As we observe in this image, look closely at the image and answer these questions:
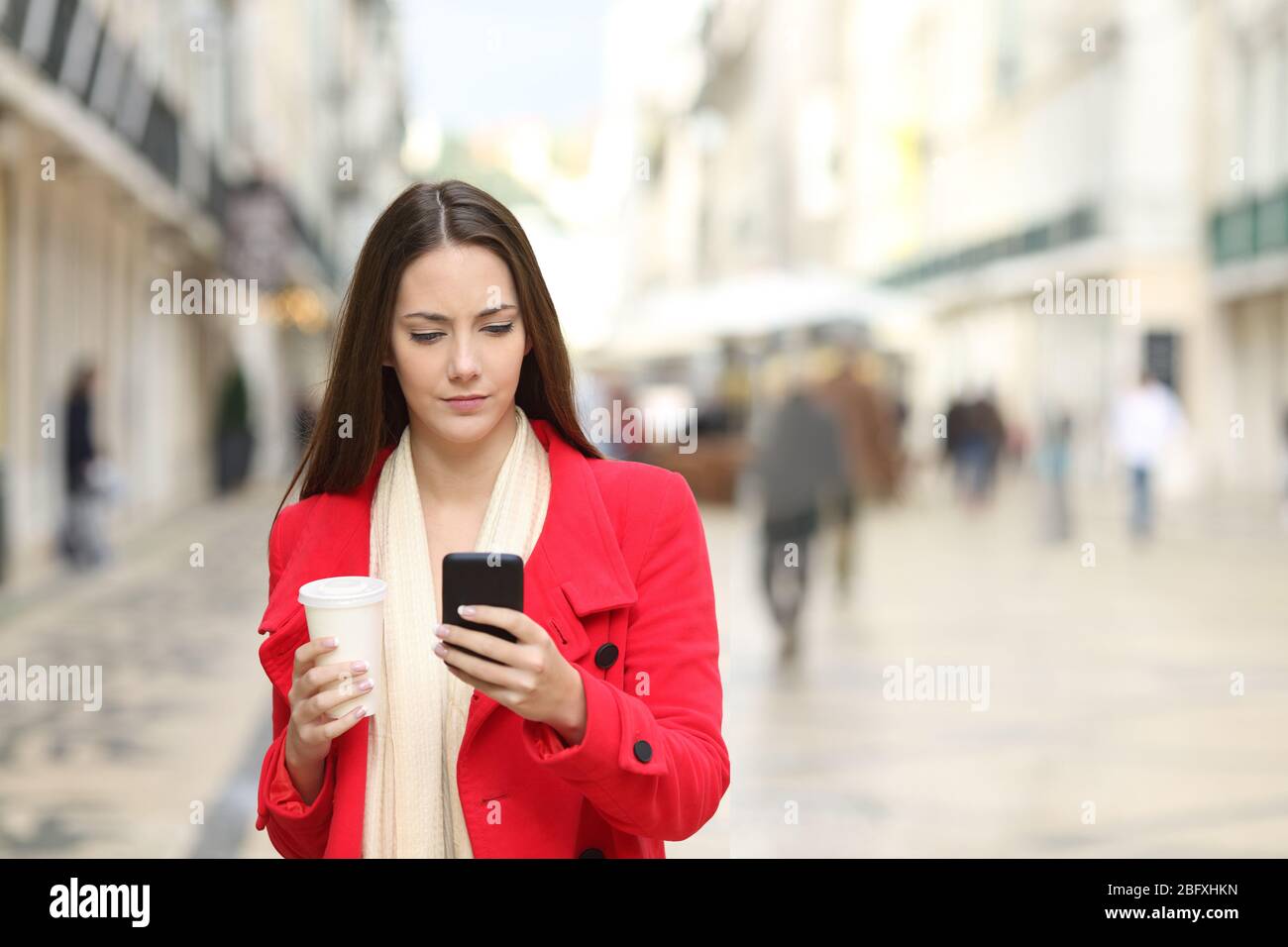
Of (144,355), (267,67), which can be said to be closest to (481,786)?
(144,355)

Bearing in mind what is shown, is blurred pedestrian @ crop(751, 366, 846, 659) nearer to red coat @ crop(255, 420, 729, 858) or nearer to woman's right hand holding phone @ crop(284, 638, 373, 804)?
red coat @ crop(255, 420, 729, 858)

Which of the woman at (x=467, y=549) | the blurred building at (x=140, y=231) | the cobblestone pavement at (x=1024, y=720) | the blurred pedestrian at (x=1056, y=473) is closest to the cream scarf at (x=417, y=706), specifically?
the woman at (x=467, y=549)

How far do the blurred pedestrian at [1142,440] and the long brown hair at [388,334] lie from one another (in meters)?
15.2

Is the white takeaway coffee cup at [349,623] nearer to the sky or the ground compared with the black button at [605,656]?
nearer to the sky

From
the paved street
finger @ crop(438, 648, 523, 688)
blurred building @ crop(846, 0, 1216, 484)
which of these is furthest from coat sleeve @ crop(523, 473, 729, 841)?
blurred building @ crop(846, 0, 1216, 484)

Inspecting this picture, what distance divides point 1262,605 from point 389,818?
10.2 meters

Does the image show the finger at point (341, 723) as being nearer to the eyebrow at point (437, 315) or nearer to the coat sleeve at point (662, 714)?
the coat sleeve at point (662, 714)

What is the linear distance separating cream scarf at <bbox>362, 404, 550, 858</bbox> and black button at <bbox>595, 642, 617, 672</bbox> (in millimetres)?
138

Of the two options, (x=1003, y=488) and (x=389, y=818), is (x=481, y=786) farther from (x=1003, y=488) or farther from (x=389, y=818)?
(x=1003, y=488)

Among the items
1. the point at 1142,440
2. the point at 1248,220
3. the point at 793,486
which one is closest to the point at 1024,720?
the point at 793,486

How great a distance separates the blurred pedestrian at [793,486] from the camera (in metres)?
8.48

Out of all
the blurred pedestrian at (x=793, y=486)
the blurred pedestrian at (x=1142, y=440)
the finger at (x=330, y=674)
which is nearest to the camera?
the finger at (x=330, y=674)

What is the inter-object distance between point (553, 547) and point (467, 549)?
125mm
